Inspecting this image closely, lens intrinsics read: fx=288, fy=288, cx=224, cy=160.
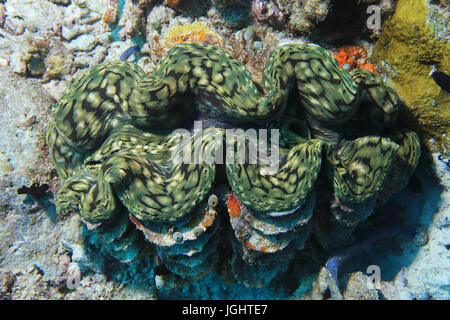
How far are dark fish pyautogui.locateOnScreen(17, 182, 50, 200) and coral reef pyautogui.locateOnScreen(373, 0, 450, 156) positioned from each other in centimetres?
381

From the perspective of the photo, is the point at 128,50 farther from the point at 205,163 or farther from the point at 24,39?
the point at 205,163

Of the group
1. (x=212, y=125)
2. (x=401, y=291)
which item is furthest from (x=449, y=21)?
(x=401, y=291)

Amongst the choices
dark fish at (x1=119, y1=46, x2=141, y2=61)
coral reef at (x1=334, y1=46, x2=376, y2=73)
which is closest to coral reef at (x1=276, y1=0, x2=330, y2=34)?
coral reef at (x1=334, y1=46, x2=376, y2=73)

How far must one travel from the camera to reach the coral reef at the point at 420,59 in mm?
2324

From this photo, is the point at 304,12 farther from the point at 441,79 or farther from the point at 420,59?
the point at 441,79

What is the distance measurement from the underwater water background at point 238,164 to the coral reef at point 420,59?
0.01m

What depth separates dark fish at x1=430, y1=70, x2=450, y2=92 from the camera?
2.44 m

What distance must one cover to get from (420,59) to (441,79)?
0.81ft

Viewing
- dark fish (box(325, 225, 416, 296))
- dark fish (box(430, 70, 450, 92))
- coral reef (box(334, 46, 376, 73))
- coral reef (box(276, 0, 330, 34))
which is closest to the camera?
dark fish (box(430, 70, 450, 92))

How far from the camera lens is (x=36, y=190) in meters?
3.27

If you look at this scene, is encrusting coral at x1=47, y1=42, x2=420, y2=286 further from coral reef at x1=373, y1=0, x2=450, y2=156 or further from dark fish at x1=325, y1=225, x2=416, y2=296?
dark fish at x1=325, y1=225, x2=416, y2=296

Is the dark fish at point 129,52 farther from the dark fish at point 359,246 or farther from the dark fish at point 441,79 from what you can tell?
the dark fish at point 359,246

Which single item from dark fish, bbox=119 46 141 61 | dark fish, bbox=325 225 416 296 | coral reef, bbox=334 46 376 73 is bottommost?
dark fish, bbox=325 225 416 296

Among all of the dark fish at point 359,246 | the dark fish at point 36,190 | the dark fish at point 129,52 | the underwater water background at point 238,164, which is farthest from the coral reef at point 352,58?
the dark fish at point 36,190
